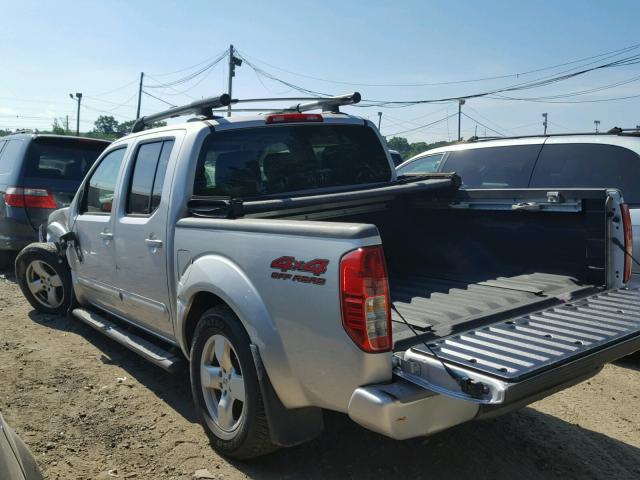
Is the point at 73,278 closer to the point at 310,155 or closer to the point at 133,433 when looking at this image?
the point at 133,433

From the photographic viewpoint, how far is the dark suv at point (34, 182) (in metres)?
8.14

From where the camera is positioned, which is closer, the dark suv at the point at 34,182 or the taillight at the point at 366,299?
the taillight at the point at 366,299

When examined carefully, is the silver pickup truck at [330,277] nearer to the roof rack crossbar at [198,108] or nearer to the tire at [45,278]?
the roof rack crossbar at [198,108]

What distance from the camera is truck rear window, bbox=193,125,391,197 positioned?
4.05 m

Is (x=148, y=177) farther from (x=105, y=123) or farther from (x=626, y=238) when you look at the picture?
(x=105, y=123)

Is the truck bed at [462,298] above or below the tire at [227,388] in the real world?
above

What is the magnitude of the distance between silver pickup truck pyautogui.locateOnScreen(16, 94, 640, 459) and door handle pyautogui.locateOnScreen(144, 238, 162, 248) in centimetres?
2

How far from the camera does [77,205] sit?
561cm

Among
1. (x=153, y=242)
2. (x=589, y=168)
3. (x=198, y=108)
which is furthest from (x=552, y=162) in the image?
(x=153, y=242)

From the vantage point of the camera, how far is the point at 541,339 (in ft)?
8.90

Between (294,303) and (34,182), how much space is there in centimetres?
672

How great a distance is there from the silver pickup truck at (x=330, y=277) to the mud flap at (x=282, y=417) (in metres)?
0.01

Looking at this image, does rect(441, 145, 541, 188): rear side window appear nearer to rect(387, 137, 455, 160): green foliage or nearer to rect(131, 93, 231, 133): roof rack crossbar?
rect(387, 137, 455, 160): green foliage

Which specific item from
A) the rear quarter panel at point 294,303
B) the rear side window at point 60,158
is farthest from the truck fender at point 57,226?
the rear quarter panel at point 294,303
